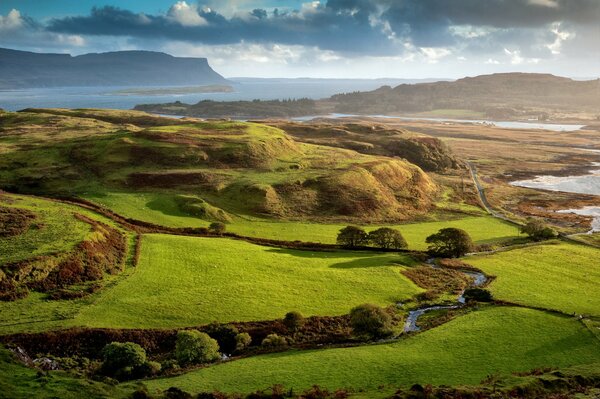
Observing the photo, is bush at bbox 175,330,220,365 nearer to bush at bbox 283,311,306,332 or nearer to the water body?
bush at bbox 283,311,306,332

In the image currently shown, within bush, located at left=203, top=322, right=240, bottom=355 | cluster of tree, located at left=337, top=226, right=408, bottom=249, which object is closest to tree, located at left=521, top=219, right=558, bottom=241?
cluster of tree, located at left=337, top=226, right=408, bottom=249

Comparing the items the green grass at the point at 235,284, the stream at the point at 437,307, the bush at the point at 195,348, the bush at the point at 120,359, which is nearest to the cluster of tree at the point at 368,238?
the green grass at the point at 235,284

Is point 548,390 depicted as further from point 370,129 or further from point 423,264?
point 370,129

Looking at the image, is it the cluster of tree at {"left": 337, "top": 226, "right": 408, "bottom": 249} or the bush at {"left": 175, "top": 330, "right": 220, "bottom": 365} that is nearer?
the bush at {"left": 175, "top": 330, "right": 220, "bottom": 365}

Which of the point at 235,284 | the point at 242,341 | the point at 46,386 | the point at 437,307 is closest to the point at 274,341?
the point at 242,341

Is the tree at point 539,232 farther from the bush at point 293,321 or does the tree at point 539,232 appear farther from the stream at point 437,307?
the bush at point 293,321

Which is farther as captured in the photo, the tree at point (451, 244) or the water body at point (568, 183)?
the water body at point (568, 183)

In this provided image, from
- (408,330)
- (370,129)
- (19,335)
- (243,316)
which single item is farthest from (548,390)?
(370,129)
